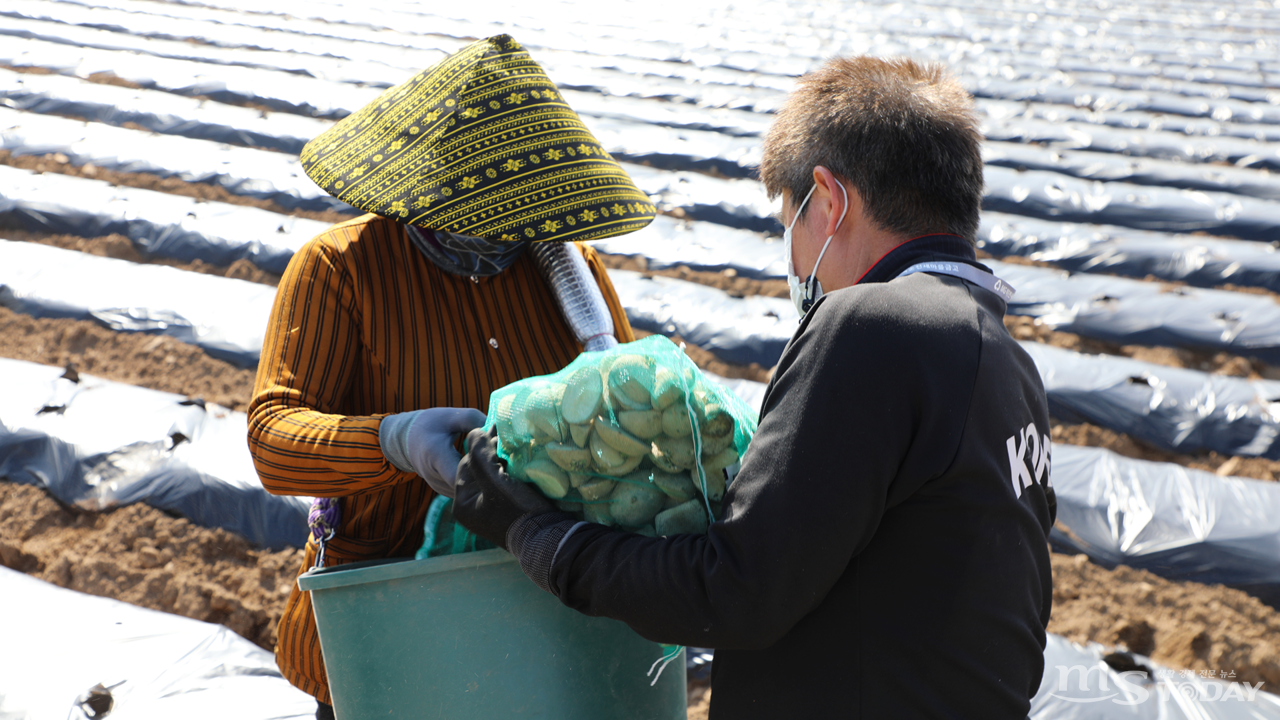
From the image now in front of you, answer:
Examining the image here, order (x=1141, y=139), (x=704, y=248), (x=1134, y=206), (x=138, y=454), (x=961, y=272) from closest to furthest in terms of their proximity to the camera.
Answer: (x=961, y=272) → (x=138, y=454) → (x=704, y=248) → (x=1134, y=206) → (x=1141, y=139)

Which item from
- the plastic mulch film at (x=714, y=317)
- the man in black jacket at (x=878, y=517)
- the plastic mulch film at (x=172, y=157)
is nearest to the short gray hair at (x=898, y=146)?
the man in black jacket at (x=878, y=517)

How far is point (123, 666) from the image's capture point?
1.58 meters

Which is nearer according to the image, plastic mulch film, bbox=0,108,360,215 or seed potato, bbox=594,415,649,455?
seed potato, bbox=594,415,649,455

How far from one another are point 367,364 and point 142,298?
6.80 ft

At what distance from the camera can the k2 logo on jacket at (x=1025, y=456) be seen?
770mm

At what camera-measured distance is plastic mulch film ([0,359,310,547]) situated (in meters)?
2.02

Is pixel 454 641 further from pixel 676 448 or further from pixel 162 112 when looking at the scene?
pixel 162 112

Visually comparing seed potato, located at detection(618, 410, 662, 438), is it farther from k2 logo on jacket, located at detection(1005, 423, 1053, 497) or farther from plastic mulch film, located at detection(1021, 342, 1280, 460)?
plastic mulch film, located at detection(1021, 342, 1280, 460)

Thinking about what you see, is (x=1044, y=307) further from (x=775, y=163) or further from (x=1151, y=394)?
(x=775, y=163)

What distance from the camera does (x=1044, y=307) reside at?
9.59ft

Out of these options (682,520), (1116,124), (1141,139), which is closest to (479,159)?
(682,520)

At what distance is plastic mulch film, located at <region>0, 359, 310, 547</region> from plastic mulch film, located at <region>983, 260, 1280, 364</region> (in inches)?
101

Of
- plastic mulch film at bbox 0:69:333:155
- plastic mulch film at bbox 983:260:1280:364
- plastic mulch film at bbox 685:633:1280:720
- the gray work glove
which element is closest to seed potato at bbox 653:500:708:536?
the gray work glove

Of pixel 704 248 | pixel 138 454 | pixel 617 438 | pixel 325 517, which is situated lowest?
pixel 138 454
